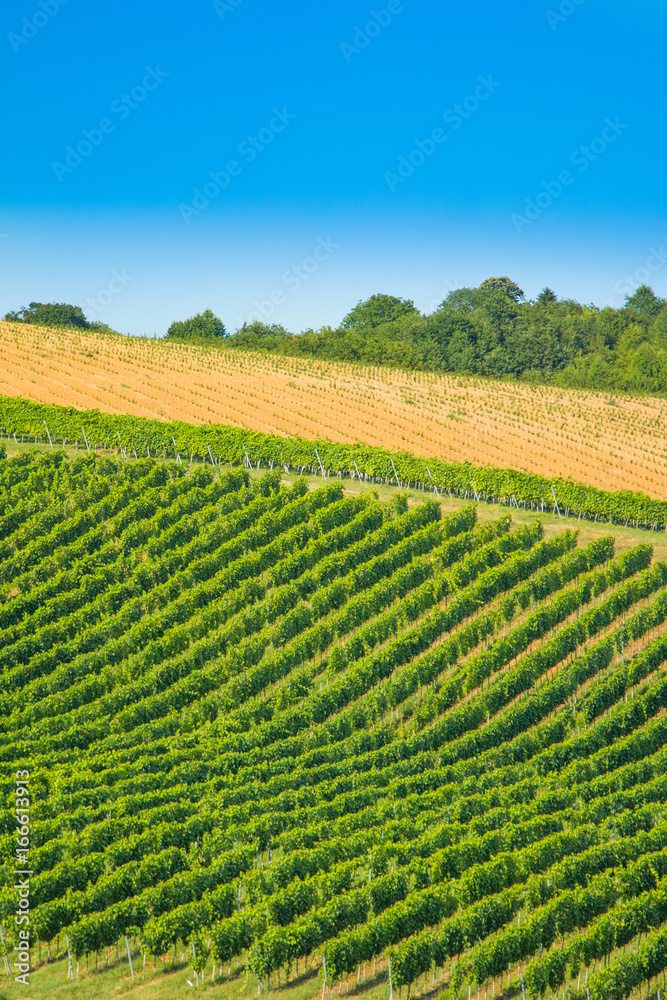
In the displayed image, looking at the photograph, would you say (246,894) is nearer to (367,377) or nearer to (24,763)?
(24,763)

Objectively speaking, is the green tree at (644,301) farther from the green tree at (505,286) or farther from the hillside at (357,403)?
the hillside at (357,403)

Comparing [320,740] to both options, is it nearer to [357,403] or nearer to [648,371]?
[357,403]

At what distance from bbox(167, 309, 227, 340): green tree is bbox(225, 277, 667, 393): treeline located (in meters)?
3.92

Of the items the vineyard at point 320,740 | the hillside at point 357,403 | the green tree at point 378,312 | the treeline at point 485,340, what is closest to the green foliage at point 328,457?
the vineyard at point 320,740

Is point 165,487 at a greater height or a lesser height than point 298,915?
greater

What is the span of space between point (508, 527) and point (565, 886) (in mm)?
23095

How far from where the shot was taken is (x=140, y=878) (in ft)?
81.6

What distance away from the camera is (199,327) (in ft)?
410

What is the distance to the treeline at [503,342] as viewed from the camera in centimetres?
10844

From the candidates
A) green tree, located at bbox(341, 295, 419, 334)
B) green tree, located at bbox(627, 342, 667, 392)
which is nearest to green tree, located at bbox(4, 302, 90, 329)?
green tree, located at bbox(341, 295, 419, 334)

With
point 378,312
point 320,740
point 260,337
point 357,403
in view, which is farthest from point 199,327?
point 320,740

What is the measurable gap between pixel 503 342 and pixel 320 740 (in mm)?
96801

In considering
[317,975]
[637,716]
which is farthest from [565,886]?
[637,716]

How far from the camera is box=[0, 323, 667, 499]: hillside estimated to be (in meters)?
64.6
